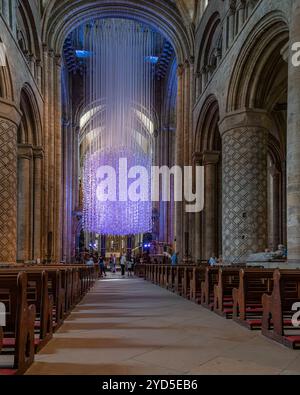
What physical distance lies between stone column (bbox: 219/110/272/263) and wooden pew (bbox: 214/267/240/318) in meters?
7.75

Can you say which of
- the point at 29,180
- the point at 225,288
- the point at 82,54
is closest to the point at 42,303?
the point at 225,288

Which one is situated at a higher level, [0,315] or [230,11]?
[230,11]

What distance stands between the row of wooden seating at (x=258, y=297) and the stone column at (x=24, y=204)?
11034 millimetres

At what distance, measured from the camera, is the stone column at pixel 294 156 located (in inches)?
419

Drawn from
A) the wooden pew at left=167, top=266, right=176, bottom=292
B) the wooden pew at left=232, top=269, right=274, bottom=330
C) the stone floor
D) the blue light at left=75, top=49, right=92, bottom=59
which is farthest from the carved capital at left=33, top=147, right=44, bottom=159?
the wooden pew at left=232, top=269, right=274, bottom=330

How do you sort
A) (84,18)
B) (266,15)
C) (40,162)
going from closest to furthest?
(266,15) < (40,162) < (84,18)

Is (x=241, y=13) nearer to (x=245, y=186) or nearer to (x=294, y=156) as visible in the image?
(x=245, y=186)

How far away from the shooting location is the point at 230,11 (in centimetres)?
1741

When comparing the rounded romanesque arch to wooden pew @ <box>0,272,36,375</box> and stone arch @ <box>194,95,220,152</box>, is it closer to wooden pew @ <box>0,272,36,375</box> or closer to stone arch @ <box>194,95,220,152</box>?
stone arch @ <box>194,95,220,152</box>

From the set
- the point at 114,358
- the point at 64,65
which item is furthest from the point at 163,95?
the point at 114,358

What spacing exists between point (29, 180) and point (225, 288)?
47.3 ft

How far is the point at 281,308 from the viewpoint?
16.8ft

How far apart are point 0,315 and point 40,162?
17708 millimetres
